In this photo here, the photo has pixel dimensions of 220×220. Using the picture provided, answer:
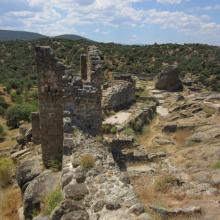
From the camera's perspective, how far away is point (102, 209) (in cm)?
766

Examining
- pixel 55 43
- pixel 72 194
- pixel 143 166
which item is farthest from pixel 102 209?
pixel 55 43

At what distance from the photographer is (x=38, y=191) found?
11164 millimetres

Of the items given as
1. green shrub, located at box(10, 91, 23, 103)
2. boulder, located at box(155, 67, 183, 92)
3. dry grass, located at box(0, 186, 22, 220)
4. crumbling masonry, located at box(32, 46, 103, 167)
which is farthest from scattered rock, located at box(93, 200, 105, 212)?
green shrub, located at box(10, 91, 23, 103)

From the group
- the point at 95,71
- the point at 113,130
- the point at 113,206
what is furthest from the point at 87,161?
the point at 113,130

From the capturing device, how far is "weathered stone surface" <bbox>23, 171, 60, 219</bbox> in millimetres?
10867

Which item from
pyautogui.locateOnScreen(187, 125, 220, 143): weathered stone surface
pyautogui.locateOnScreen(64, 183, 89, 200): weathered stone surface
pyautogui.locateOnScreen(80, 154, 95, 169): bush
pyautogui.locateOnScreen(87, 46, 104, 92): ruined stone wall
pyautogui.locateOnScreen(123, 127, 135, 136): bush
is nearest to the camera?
pyautogui.locateOnScreen(64, 183, 89, 200): weathered stone surface

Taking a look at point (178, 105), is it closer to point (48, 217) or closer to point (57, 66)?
point (57, 66)

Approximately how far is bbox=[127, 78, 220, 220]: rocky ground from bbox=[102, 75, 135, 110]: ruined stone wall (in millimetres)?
2580

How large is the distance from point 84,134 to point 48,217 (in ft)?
12.8

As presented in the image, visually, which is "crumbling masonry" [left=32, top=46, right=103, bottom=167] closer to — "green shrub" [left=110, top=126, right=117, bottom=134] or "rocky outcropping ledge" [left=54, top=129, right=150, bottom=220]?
"rocky outcropping ledge" [left=54, top=129, right=150, bottom=220]

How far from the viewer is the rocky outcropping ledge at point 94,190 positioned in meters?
7.51

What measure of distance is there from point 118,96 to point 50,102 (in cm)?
1713

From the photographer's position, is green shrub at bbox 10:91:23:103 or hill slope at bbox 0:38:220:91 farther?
hill slope at bbox 0:38:220:91

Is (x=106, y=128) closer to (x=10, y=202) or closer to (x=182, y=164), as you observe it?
(x=182, y=164)
